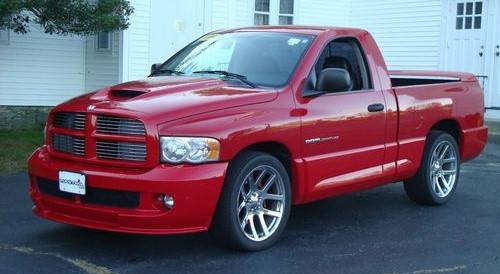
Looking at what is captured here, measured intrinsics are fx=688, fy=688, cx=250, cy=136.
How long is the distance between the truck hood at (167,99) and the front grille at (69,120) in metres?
0.04

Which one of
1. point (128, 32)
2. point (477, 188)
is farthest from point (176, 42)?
point (477, 188)

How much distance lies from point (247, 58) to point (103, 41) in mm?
8280

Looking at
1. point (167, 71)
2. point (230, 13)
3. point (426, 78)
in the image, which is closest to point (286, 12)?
point (230, 13)

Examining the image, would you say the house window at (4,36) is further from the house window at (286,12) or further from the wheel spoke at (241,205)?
the wheel spoke at (241,205)

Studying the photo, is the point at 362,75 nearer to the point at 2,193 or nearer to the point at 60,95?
the point at 2,193

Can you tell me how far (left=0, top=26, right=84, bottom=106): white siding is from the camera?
12.8 metres

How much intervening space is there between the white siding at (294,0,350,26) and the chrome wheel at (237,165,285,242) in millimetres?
10728

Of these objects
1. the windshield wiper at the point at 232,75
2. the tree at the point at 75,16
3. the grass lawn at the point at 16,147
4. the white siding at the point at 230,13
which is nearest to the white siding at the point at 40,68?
the grass lawn at the point at 16,147

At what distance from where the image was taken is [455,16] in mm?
14977

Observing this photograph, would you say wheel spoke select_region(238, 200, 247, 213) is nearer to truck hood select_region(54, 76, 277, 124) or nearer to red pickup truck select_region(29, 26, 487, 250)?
red pickup truck select_region(29, 26, 487, 250)

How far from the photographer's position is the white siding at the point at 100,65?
13359 mm

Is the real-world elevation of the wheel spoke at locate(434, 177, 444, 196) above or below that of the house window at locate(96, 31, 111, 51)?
below

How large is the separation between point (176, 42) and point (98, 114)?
8968mm

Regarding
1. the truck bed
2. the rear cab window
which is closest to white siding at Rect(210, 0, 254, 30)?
the truck bed
